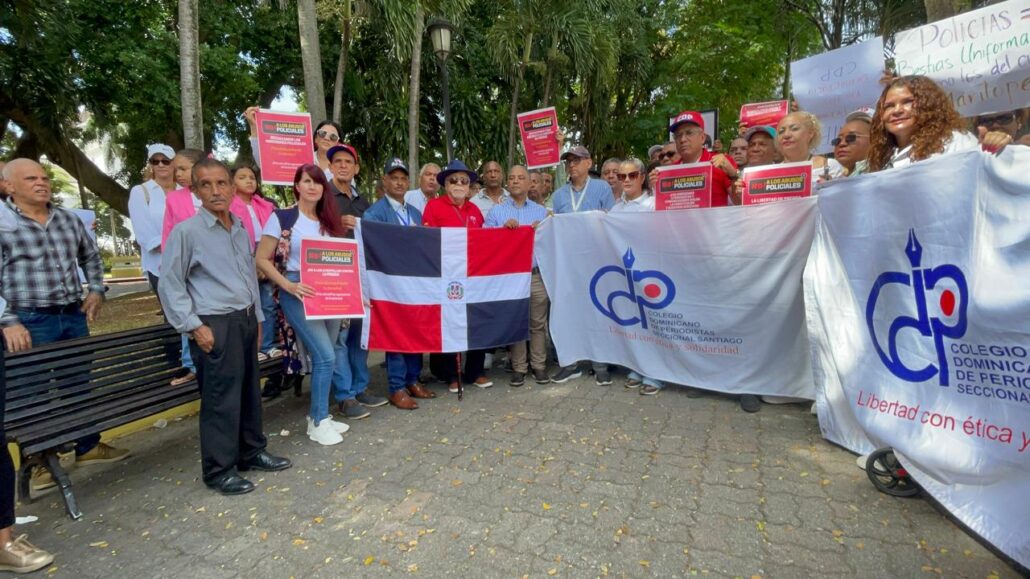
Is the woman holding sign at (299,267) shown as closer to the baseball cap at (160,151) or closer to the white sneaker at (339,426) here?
the white sneaker at (339,426)

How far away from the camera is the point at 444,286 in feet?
15.6

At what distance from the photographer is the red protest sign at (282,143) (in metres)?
5.32

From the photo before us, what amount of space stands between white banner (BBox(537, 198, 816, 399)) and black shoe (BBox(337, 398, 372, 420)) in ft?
6.42

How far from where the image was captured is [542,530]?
8.60ft

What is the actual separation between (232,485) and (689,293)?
3615 millimetres

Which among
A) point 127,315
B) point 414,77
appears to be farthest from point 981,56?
point 127,315

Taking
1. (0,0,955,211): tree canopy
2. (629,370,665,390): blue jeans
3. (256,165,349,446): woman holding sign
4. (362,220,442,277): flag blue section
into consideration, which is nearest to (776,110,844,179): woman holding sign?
(629,370,665,390): blue jeans

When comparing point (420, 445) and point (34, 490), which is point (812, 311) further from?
point (34, 490)

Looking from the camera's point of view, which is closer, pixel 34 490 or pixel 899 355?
pixel 899 355

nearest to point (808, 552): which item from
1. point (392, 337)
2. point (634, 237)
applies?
point (634, 237)

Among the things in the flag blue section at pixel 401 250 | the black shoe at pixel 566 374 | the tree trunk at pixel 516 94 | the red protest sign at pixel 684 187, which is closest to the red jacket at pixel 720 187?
the red protest sign at pixel 684 187

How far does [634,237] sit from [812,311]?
5.31 feet

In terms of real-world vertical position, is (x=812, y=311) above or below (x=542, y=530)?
above

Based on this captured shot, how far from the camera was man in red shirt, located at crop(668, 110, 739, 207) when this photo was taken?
4.48 m
